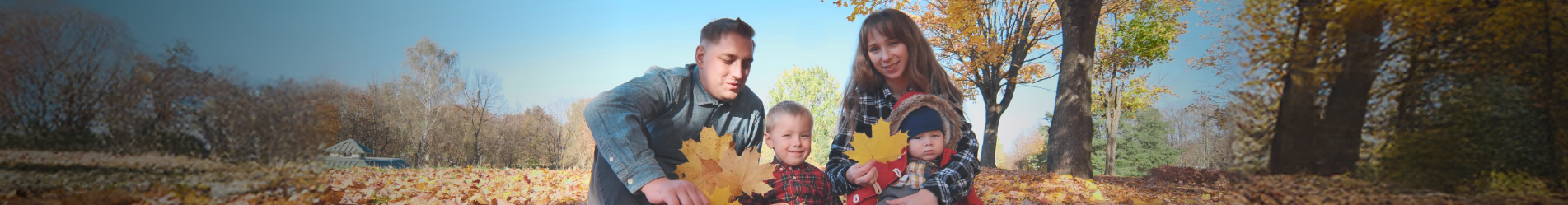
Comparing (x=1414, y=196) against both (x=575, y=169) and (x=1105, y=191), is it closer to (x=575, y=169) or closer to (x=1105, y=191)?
(x=1105, y=191)

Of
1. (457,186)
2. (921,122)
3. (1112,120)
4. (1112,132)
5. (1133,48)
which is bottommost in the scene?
(457,186)

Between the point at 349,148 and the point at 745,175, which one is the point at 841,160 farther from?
the point at 349,148

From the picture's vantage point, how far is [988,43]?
411 cm

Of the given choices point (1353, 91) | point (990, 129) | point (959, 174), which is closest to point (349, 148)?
point (959, 174)

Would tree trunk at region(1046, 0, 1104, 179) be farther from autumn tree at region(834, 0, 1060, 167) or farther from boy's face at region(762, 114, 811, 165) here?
boy's face at region(762, 114, 811, 165)

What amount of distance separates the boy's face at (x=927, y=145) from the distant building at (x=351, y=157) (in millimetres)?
2282

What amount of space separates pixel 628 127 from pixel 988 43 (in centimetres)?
247

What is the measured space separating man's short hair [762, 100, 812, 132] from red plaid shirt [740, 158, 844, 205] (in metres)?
0.17

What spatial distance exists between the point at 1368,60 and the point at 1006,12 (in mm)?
2312

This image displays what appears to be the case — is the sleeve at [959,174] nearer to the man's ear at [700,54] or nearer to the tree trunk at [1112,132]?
the man's ear at [700,54]

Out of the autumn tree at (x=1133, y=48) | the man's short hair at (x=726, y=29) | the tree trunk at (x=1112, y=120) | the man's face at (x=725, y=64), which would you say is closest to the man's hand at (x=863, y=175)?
the man's face at (x=725, y=64)

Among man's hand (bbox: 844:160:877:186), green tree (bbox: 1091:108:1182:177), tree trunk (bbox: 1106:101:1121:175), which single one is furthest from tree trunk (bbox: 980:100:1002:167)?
tree trunk (bbox: 1106:101:1121:175)

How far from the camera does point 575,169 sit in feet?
11.4

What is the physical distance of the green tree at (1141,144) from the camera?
4.85 metres
